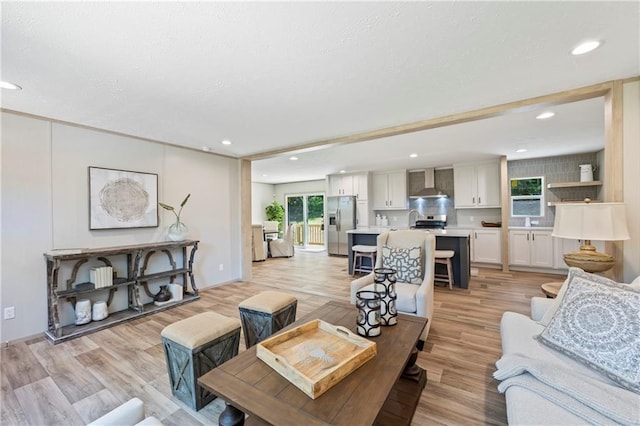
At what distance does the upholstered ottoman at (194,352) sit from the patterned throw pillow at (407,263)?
1882 millimetres

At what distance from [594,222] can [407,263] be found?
1572mm

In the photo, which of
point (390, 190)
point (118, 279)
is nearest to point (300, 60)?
point (118, 279)

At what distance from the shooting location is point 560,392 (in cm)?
122

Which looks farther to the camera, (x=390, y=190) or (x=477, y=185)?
(x=390, y=190)

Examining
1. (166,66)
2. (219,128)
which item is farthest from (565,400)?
(219,128)

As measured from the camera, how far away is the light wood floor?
179 centimetres

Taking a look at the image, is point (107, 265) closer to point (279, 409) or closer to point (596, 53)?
point (279, 409)

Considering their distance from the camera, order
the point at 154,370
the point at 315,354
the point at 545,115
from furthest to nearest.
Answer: the point at 545,115, the point at 154,370, the point at 315,354

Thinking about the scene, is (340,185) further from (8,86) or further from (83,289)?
(8,86)

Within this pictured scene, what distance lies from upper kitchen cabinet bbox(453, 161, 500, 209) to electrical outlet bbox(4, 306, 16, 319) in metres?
7.57

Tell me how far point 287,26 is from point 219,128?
2.14 m

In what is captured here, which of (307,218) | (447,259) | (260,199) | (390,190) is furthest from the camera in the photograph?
(307,218)

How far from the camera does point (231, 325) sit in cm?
204

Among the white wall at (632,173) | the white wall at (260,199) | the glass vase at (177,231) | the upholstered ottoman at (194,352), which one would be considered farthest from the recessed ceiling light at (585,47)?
the white wall at (260,199)
